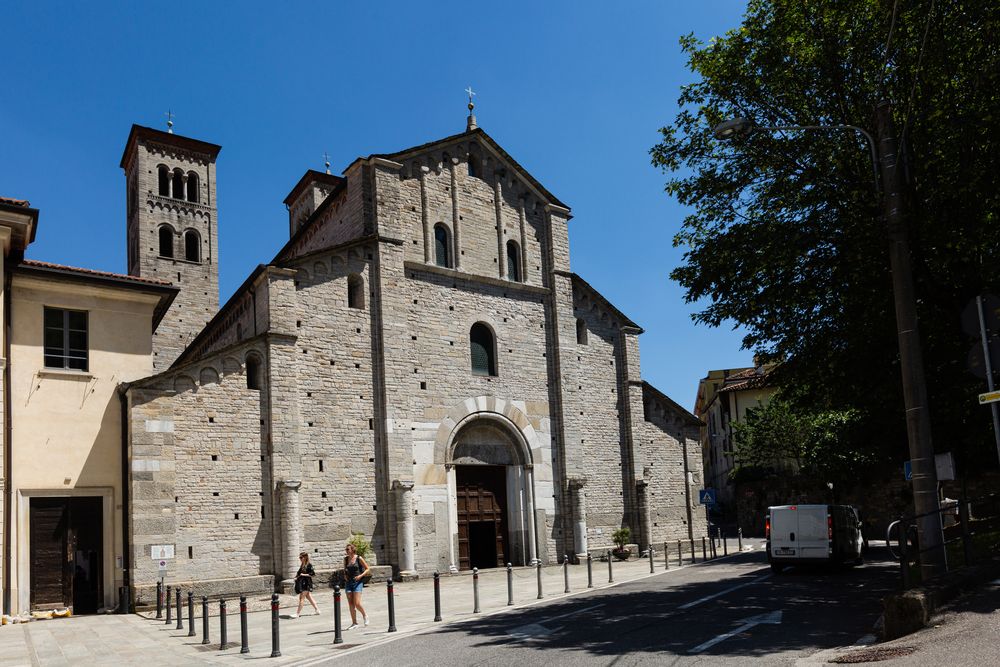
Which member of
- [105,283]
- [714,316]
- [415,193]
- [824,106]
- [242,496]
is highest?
[415,193]

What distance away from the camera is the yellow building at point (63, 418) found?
775 inches

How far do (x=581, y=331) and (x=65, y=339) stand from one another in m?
17.9

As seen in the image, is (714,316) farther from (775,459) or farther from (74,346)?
(775,459)

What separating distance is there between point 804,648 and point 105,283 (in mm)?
18431

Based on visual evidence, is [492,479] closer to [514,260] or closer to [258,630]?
[514,260]

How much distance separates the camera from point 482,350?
29688mm

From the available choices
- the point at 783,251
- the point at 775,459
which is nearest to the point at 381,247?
the point at 783,251

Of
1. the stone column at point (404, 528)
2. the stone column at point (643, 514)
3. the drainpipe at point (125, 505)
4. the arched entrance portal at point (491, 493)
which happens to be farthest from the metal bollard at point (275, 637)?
the stone column at point (643, 514)

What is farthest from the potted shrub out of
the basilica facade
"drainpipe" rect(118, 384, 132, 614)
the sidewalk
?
"drainpipe" rect(118, 384, 132, 614)

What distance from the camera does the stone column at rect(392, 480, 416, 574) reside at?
82.7 ft

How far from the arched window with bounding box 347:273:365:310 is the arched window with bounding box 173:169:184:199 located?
2712cm

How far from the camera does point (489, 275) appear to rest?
98.5ft

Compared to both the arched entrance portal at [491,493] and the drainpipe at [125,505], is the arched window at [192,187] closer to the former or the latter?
the arched entrance portal at [491,493]

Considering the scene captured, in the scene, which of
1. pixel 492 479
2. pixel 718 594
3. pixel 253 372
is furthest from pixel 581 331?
pixel 718 594
